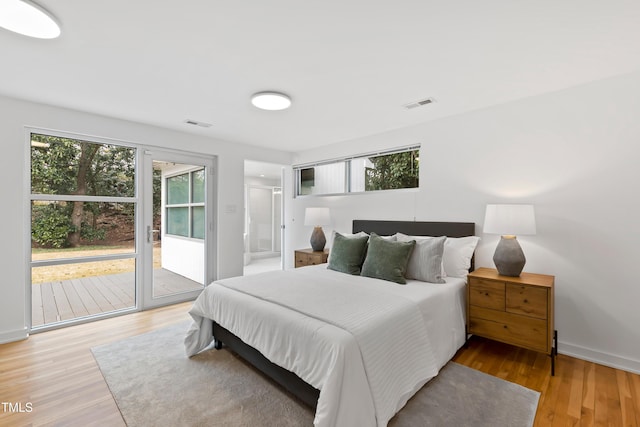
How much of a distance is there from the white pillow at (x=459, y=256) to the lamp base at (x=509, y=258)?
0.30 meters

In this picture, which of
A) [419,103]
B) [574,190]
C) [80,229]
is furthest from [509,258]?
[80,229]

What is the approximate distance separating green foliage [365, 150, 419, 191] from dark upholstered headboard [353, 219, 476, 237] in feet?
1.72

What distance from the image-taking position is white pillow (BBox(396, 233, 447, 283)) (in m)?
2.65

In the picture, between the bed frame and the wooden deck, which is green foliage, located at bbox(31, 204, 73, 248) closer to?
→ the wooden deck

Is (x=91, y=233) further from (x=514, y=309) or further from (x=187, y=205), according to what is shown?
(x=514, y=309)

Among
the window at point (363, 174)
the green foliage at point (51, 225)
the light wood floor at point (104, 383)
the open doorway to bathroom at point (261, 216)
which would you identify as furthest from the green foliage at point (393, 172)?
the green foliage at point (51, 225)

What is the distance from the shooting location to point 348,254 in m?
3.02

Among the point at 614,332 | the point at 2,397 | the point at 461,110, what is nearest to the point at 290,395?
the point at 2,397

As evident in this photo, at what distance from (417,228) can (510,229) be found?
1.11 metres

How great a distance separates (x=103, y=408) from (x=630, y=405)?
3475mm

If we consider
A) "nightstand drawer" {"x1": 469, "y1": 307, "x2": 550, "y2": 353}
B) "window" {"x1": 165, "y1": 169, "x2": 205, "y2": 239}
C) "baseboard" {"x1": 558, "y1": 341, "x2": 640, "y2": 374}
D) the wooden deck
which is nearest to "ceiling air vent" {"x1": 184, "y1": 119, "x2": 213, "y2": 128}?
"window" {"x1": 165, "y1": 169, "x2": 205, "y2": 239}

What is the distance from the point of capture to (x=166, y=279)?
13.2 feet

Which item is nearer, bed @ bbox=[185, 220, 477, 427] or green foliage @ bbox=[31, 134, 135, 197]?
bed @ bbox=[185, 220, 477, 427]

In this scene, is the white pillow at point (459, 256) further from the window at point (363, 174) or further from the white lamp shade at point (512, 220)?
the window at point (363, 174)
